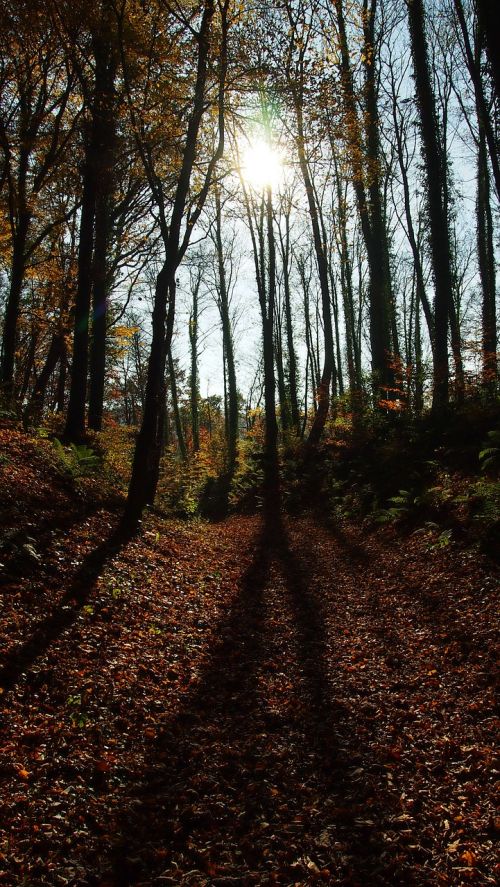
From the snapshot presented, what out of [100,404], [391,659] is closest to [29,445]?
[100,404]

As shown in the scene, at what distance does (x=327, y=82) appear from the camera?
32.1ft

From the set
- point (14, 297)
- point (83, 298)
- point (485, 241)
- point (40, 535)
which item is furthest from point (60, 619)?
point (485, 241)

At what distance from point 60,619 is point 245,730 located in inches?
86.0

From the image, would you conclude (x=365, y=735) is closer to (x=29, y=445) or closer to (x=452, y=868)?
(x=452, y=868)

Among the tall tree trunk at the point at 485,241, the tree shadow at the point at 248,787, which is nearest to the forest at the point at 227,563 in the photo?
the tree shadow at the point at 248,787

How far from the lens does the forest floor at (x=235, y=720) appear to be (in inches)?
108

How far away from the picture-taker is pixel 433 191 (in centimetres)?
1384

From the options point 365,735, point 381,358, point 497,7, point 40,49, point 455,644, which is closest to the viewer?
point 365,735

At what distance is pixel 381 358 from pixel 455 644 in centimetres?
1224

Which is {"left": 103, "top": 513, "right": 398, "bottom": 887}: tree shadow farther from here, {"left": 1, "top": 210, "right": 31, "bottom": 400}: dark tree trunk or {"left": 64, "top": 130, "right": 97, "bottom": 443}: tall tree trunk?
{"left": 1, "top": 210, "right": 31, "bottom": 400}: dark tree trunk

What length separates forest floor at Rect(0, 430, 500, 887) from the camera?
9.04ft

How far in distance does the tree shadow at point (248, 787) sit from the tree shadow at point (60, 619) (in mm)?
1306

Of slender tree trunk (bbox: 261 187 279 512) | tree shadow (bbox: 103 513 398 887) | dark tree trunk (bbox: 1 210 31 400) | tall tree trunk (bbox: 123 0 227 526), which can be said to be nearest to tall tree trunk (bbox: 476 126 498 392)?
slender tree trunk (bbox: 261 187 279 512)

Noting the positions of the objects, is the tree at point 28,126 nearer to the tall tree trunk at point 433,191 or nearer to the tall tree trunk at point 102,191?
the tall tree trunk at point 102,191
